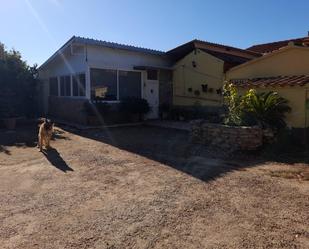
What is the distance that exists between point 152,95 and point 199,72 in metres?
2.64

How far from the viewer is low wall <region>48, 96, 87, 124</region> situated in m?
13.7

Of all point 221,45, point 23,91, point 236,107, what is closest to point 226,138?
point 236,107

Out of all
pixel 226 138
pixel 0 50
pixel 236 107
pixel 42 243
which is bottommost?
pixel 42 243

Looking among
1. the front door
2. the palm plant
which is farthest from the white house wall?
the palm plant

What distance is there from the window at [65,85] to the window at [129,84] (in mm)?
2977

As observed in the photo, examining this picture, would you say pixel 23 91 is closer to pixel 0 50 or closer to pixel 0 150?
pixel 0 50

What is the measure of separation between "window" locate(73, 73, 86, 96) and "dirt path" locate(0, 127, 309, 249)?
6414 millimetres

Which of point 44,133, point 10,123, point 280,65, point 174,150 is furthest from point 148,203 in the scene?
point 10,123

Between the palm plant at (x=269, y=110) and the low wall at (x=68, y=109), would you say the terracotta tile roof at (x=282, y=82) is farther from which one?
the low wall at (x=68, y=109)

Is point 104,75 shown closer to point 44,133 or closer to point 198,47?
point 198,47

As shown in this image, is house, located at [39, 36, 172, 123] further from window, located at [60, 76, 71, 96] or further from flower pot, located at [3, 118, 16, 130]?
flower pot, located at [3, 118, 16, 130]

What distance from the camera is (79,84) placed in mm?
14070

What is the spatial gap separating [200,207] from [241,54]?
14.8 m

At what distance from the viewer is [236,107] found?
877 cm
